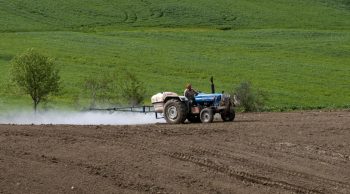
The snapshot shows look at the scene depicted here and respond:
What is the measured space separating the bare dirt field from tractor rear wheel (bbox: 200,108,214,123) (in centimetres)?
334

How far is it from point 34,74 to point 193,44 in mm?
33551

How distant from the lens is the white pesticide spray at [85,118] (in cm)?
3073

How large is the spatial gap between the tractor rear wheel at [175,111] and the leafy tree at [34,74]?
42.2 ft

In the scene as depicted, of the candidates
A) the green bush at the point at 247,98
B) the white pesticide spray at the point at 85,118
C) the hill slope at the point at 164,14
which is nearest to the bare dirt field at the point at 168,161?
the white pesticide spray at the point at 85,118

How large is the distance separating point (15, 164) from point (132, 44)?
175 feet

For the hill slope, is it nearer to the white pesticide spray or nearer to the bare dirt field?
the white pesticide spray

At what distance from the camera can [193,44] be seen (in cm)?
7081

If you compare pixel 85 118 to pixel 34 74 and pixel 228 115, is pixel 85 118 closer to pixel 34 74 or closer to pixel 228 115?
pixel 228 115

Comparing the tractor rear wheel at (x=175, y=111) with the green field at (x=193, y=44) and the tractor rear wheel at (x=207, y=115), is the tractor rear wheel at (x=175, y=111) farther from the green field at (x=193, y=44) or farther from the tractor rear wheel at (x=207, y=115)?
the green field at (x=193, y=44)

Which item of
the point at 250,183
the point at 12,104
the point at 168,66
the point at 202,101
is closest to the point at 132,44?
the point at 168,66

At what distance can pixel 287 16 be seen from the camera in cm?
8900

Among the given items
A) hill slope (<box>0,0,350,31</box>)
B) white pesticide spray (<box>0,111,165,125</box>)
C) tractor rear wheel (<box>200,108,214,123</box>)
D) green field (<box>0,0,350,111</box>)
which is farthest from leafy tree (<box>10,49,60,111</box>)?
hill slope (<box>0,0,350,31</box>)

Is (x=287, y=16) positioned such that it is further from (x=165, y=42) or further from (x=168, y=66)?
(x=168, y=66)

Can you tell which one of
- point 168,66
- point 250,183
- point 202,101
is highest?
point 168,66
